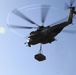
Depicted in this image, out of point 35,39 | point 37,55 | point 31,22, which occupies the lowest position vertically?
point 37,55

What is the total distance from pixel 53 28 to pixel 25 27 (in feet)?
12.1

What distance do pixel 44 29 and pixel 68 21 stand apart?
11.7 feet

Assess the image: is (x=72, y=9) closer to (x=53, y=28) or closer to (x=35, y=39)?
(x=53, y=28)

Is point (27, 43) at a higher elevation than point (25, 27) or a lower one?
lower

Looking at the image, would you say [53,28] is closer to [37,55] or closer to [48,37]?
[48,37]

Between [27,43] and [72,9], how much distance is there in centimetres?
804

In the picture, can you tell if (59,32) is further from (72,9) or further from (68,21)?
(72,9)

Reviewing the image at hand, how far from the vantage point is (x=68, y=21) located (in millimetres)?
29531

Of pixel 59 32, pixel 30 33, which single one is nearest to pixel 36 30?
pixel 30 33

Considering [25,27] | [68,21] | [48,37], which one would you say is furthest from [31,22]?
[68,21]

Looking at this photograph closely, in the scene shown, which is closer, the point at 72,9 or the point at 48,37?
the point at 48,37

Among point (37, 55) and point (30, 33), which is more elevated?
point (30, 33)

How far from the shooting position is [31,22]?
27.7m

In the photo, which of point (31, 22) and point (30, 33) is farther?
point (30, 33)
